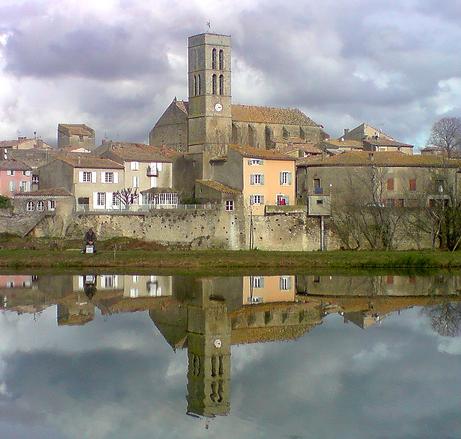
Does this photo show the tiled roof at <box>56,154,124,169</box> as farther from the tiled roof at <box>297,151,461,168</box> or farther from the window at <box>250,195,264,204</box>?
the tiled roof at <box>297,151,461,168</box>

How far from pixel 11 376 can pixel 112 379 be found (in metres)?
2.53

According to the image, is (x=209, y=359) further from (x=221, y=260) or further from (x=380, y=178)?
(x=380, y=178)

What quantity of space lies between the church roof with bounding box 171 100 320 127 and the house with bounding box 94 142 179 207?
11285 mm

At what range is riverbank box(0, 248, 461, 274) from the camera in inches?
1886

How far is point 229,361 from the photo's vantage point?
931 inches

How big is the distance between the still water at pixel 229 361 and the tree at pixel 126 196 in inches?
823

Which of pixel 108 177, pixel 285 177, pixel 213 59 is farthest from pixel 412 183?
pixel 213 59

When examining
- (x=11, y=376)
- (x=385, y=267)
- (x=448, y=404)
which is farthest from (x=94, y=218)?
(x=448, y=404)

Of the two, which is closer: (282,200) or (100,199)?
(282,200)

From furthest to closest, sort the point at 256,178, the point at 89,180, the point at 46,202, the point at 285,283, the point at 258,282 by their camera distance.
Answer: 1. the point at 89,180
2. the point at 46,202
3. the point at 256,178
4. the point at 258,282
5. the point at 285,283

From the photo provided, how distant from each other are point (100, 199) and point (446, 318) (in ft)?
112

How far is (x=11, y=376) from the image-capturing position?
21641mm

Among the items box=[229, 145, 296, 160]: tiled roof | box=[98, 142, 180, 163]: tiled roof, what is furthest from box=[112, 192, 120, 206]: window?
box=[229, 145, 296, 160]: tiled roof

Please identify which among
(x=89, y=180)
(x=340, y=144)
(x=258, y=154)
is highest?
(x=340, y=144)
